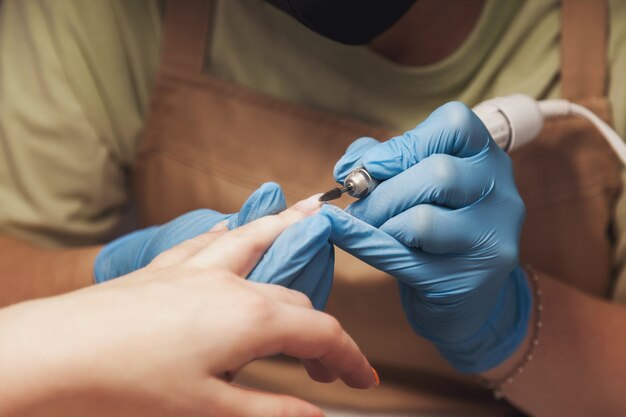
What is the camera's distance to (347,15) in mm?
561

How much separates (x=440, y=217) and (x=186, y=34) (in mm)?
451

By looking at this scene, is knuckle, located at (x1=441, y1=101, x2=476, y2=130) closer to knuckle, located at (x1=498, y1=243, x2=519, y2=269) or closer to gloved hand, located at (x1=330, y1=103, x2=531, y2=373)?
gloved hand, located at (x1=330, y1=103, x2=531, y2=373)

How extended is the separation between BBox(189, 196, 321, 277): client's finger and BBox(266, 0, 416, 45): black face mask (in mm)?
204

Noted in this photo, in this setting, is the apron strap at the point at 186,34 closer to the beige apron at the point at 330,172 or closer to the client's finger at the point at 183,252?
the beige apron at the point at 330,172

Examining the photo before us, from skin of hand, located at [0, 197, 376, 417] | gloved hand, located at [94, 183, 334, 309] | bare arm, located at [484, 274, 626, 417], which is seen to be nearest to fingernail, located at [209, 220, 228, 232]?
gloved hand, located at [94, 183, 334, 309]

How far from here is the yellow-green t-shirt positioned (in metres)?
0.72

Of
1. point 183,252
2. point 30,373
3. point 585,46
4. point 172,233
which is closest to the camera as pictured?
point 30,373

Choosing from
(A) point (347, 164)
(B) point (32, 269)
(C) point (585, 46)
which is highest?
(C) point (585, 46)

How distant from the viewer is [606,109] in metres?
0.68

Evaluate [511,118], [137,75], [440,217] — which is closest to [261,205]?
[440,217]

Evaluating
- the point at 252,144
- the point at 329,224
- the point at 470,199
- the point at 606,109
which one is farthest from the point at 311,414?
the point at 606,109

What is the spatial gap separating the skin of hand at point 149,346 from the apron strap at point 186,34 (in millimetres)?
428

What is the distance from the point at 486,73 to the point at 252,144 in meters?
0.32

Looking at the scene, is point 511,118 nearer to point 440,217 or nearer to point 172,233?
point 440,217
